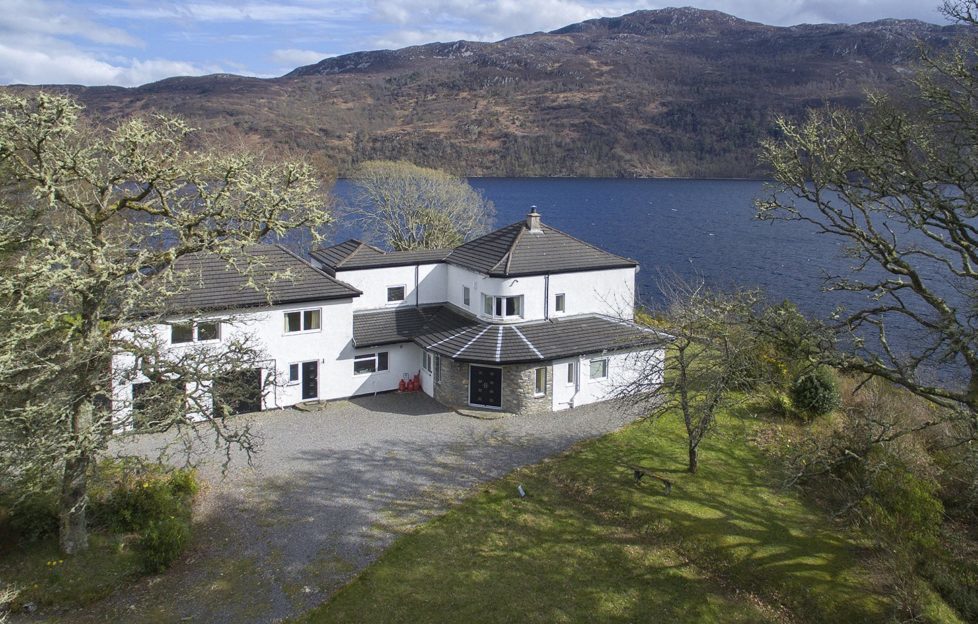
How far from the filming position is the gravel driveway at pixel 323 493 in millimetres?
16969

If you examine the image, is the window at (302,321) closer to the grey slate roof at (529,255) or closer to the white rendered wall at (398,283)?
the white rendered wall at (398,283)

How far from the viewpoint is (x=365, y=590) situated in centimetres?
1720

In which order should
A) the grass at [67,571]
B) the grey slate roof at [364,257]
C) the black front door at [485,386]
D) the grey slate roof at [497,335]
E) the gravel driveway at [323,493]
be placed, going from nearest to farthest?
the grass at [67,571] → the gravel driveway at [323,493] → the grey slate roof at [497,335] → the black front door at [485,386] → the grey slate roof at [364,257]

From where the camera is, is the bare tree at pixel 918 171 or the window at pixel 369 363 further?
the window at pixel 369 363

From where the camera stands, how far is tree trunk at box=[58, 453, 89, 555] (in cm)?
1753

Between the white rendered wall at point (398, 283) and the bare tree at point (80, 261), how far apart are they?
13.9 m

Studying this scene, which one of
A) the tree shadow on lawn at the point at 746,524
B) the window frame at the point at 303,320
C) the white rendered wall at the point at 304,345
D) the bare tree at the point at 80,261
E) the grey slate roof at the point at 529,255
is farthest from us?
the grey slate roof at the point at 529,255

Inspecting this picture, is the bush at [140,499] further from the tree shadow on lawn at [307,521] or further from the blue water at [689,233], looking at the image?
the blue water at [689,233]

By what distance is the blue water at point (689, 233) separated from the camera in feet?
193

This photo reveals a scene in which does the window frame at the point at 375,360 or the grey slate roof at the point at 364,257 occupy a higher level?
the grey slate roof at the point at 364,257

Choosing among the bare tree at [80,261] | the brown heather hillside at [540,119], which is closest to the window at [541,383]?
the bare tree at [80,261]

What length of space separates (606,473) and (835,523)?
706cm

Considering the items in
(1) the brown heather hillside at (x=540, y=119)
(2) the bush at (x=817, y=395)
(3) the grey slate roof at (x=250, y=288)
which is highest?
(1) the brown heather hillside at (x=540, y=119)

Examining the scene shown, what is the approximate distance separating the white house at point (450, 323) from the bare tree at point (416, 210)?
21749 millimetres
